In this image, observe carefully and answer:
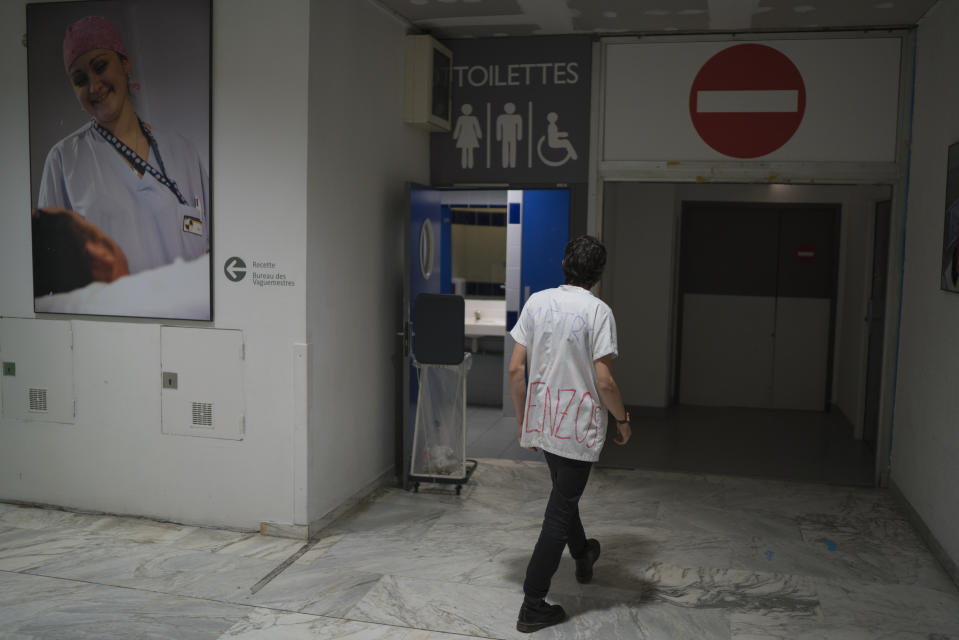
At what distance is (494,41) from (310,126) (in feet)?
6.29

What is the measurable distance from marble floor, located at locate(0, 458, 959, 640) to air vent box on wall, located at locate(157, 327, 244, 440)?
0.53 metres

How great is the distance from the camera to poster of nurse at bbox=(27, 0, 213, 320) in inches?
156

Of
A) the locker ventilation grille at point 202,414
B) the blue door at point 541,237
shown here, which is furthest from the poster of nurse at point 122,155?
the blue door at point 541,237

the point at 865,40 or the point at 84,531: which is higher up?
the point at 865,40

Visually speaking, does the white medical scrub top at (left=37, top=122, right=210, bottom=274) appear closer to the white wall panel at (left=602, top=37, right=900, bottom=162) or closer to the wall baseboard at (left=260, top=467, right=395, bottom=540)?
the wall baseboard at (left=260, top=467, right=395, bottom=540)

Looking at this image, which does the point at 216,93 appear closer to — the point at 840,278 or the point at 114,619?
the point at 114,619

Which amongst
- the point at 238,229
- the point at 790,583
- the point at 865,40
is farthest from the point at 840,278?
the point at 238,229

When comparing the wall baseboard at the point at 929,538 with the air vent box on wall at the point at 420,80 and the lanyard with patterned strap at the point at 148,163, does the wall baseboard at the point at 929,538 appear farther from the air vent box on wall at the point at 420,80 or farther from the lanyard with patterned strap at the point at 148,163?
the lanyard with patterned strap at the point at 148,163

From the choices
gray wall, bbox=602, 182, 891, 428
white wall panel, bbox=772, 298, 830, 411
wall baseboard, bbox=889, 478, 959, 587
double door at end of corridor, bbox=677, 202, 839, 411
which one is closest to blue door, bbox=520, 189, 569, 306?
gray wall, bbox=602, 182, 891, 428

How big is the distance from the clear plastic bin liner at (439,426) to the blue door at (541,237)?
1.58 meters

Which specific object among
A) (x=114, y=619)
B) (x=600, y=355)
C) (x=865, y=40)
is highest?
(x=865, y=40)

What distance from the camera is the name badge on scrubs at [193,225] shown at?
3.99 m

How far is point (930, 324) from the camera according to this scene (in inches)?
168

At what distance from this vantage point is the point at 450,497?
476 cm
